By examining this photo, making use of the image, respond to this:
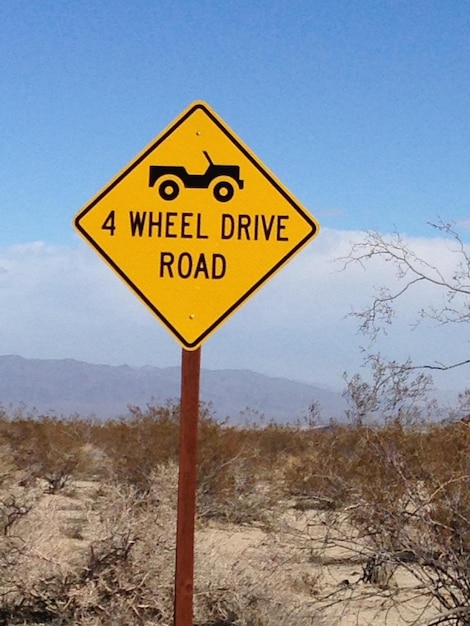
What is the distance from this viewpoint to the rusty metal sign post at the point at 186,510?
15.0 feet

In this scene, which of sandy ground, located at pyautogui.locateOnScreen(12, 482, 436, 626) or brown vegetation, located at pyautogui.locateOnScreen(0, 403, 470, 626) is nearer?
brown vegetation, located at pyautogui.locateOnScreen(0, 403, 470, 626)

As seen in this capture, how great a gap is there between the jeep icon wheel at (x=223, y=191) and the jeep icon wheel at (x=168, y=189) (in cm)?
19

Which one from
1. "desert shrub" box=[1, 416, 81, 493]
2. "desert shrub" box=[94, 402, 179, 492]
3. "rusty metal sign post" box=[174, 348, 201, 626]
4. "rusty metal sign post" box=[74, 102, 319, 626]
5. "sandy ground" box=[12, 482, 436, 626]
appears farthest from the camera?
"desert shrub" box=[1, 416, 81, 493]

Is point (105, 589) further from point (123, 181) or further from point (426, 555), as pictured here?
point (123, 181)

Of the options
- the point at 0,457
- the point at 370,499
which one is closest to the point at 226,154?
the point at 370,499

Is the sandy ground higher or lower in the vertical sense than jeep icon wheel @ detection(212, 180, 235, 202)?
lower

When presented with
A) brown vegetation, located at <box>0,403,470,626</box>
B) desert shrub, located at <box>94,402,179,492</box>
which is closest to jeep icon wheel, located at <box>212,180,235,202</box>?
brown vegetation, located at <box>0,403,470,626</box>

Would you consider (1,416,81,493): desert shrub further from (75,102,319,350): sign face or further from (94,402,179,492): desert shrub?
(75,102,319,350): sign face

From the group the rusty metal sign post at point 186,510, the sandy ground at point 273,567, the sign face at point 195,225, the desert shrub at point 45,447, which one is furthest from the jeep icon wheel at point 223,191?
the desert shrub at point 45,447

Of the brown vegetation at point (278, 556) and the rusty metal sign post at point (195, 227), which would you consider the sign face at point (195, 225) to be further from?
the brown vegetation at point (278, 556)

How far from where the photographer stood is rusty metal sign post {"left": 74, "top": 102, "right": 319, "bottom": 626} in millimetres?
4766

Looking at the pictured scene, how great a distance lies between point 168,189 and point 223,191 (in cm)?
28

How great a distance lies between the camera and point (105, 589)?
27.4 feet

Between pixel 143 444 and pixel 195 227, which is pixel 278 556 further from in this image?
pixel 143 444
